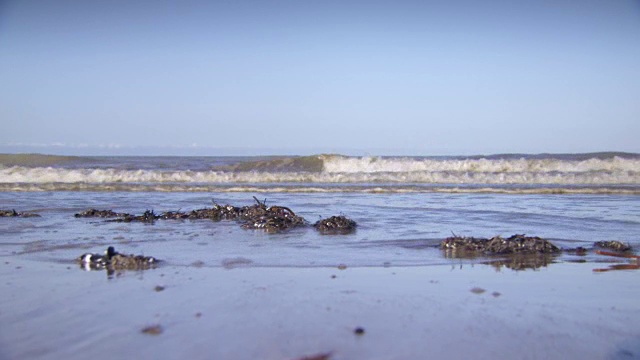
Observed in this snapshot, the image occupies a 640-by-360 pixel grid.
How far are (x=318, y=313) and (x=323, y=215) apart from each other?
5.83 metres

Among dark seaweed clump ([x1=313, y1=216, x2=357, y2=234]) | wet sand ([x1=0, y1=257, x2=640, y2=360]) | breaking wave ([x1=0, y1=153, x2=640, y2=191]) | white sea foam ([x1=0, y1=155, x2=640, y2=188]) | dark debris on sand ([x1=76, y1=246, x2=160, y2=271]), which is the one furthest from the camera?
white sea foam ([x1=0, y1=155, x2=640, y2=188])

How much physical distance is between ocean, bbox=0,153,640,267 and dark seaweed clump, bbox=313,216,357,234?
6.3 inches

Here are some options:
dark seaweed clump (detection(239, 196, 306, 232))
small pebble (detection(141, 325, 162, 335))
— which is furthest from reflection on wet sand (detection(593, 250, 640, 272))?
dark seaweed clump (detection(239, 196, 306, 232))

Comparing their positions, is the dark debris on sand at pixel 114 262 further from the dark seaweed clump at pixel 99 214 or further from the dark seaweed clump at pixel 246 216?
the dark seaweed clump at pixel 99 214

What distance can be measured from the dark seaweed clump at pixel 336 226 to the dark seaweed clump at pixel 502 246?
175 cm

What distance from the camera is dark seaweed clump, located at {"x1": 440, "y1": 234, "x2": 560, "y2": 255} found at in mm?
5770

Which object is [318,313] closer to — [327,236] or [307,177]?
[327,236]

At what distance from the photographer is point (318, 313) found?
3584mm

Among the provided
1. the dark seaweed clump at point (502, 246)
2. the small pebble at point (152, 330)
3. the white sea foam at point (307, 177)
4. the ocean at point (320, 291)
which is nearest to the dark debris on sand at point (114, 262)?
the ocean at point (320, 291)

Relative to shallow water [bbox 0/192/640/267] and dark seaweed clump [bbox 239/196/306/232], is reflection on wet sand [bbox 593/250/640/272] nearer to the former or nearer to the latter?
shallow water [bbox 0/192/640/267]

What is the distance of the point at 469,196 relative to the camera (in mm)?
13664

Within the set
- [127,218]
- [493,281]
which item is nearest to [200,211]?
[127,218]

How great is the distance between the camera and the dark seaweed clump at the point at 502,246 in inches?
227

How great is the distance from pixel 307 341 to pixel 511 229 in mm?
5373
